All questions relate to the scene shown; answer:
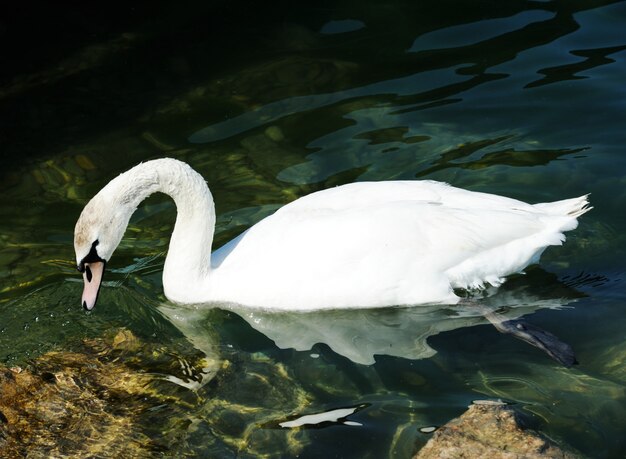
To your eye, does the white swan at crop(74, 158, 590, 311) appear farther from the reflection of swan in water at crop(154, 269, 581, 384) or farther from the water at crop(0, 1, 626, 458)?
the water at crop(0, 1, 626, 458)

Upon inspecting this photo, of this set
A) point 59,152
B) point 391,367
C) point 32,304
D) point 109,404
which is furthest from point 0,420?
point 59,152

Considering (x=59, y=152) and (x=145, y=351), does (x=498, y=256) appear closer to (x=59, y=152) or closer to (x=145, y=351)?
(x=145, y=351)

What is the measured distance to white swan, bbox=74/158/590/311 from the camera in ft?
21.9

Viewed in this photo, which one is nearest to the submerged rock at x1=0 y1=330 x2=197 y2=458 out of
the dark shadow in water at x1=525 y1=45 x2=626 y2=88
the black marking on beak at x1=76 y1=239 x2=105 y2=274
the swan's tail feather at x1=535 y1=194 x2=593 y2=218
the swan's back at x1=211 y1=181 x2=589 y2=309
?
the black marking on beak at x1=76 y1=239 x2=105 y2=274

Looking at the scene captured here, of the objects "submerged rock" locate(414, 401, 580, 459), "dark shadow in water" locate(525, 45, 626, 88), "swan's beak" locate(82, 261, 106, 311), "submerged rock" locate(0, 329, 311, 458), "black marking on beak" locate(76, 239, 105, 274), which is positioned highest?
"dark shadow in water" locate(525, 45, 626, 88)

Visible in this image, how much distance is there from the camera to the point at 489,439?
530 centimetres

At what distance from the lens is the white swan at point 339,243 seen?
668cm

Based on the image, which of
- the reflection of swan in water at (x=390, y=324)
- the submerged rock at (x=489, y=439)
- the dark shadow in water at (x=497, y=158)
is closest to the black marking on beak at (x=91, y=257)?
the reflection of swan in water at (x=390, y=324)

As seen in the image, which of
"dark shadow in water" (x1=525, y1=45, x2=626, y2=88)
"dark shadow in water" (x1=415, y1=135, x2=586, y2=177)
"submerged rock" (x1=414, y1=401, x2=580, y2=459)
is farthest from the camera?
"dark shadow in water" (x1=525, y1=45, x2=626, y2=88)

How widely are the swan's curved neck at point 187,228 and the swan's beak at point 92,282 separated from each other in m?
0.58

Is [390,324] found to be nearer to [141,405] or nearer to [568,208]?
[568,208]

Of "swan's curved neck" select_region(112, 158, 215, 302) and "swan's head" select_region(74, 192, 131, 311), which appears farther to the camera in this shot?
"swan's curved neck" select_region(112, 158, 215, 302)

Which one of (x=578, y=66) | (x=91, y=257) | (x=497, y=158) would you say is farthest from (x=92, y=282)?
(x=578, y=66)

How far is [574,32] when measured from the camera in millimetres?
10375
